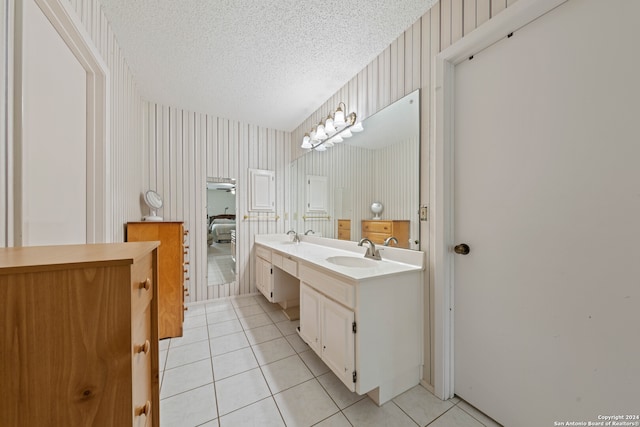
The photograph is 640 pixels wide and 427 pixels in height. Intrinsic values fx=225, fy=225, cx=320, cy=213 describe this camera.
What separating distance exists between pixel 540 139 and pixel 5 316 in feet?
5.96

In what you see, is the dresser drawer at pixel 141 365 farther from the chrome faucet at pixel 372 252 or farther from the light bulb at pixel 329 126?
the light bulb at pixel 329 126

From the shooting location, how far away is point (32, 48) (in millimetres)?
914

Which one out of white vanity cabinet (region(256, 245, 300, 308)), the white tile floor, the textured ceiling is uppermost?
the textured ceiling

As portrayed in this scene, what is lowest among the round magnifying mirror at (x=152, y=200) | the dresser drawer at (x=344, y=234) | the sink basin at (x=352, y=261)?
the sink basin at (x=352, y=261)

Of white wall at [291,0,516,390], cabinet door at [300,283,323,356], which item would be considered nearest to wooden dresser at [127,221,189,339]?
cabinet door at [300,283,323,356]

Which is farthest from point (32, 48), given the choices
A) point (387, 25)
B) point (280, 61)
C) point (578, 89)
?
point (578, 89)

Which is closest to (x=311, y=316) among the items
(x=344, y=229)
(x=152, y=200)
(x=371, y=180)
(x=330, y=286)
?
(x=330, y=286)

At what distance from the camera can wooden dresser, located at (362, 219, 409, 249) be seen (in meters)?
1.64

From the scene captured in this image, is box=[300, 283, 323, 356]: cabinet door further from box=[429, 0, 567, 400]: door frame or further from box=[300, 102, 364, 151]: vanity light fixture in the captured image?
box=[300, 102, 364, 151]: vanity light fixture

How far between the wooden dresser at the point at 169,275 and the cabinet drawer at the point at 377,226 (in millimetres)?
1738

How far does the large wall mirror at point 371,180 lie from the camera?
159 cm

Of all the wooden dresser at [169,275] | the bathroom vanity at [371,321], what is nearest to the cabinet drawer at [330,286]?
the bathroom vanity at [371,321]

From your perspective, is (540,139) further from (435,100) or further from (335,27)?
(335,27)

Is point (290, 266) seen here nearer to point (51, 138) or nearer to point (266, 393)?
point (266, 393)
